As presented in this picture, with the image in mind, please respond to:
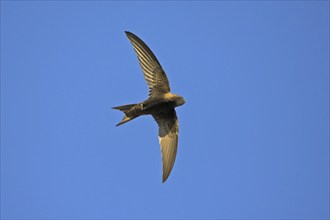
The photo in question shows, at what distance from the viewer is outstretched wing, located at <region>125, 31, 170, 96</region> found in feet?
32.7

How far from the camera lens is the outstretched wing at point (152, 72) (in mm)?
9961

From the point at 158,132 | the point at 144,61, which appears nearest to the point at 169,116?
the point at 158,132

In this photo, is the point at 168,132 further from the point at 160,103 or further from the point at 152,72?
the point at 152,72

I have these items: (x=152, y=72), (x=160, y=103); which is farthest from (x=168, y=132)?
(x=152, y=72)

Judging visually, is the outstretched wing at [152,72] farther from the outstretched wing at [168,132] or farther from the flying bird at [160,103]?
the outstretched wing at [168,132]

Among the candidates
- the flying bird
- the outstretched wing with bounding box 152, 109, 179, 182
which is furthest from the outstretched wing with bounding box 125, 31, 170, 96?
the outstretched wing with bounding box 152, 109, 179, 182

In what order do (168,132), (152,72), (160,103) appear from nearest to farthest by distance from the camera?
(160,103) → (152,72) → (168,132)

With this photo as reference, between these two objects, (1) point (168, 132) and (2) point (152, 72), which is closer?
(2) point (152, 72)

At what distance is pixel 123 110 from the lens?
9.34 meters

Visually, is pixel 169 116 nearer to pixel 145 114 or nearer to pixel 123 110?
pixel 145 114

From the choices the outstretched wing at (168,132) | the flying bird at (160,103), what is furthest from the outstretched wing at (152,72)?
the outstretched wing at (168,132)

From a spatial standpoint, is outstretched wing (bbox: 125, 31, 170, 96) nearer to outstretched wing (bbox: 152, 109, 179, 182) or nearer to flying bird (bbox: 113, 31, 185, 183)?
flying bird (bbox: 113, 31, 185, 183)

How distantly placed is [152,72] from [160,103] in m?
0.67

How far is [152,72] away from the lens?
10086mm
